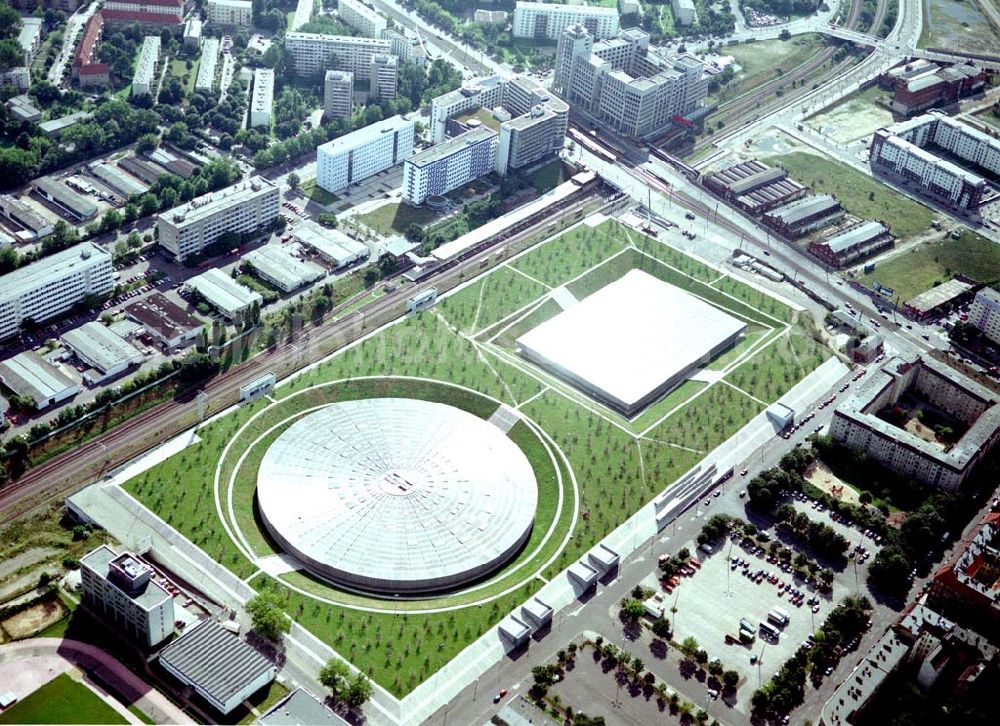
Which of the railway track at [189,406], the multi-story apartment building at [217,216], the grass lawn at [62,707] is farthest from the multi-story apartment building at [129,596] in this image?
the multi-story apartment building at [217,216]

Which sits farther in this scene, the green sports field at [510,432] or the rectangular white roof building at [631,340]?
the rectangular white roof building at [631,340]

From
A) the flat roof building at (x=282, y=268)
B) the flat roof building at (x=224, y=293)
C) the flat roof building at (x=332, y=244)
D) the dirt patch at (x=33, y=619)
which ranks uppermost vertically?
the flat roof building at (x=332, y=244)

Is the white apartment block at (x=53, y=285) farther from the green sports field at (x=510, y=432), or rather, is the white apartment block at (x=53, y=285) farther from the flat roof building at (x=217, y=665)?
the flat roof building at (x=217, y=665)

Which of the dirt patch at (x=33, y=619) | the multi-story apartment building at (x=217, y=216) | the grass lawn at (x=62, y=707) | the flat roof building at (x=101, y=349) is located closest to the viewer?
the grass lawn at (x=62, y=707)

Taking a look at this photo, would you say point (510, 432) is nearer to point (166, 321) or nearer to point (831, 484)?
point (831, 484)

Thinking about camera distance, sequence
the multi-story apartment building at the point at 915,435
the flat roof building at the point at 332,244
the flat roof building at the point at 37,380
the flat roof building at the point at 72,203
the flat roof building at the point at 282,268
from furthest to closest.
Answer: the flat roof building at the point at 72,203
the flat roof building at the point at 332,244
the flat roof building at the point at 282,268
the flat roof building at the point at 37,380
the multi-story apartment building at the point at 915,435

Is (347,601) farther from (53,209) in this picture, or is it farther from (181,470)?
(53,209)

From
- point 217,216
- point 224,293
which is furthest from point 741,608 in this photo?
point 217,216

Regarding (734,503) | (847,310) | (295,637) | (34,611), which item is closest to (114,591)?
(34,611)

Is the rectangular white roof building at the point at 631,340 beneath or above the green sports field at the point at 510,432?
above
